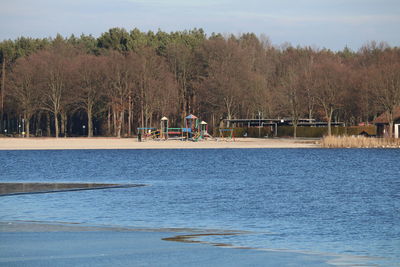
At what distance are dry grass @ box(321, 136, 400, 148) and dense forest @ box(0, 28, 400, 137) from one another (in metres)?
12.3

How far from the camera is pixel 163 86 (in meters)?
129

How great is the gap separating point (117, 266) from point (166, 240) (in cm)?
390

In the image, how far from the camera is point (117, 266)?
14.3 meters

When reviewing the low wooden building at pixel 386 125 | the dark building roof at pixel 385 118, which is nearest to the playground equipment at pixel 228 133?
the low wooden building at pixel 386 125

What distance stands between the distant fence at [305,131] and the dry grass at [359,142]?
49.0ft

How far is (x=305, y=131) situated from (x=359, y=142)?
96.6 feet

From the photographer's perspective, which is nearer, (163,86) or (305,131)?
(305,131)

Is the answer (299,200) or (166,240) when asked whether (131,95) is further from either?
(166,240)

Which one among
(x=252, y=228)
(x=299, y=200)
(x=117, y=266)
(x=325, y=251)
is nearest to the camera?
(x=117, y=266)

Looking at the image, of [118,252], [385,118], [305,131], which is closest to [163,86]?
[305,131]

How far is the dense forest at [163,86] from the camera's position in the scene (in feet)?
409

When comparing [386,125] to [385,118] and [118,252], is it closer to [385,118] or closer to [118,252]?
[385,118]

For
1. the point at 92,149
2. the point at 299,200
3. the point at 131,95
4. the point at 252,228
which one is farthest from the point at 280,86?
the point at 252,228

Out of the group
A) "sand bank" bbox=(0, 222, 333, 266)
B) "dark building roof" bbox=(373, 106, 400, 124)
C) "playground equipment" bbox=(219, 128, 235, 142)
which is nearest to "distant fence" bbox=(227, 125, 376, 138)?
"playground equipment" bbox=(219, 128, 235, 142)
